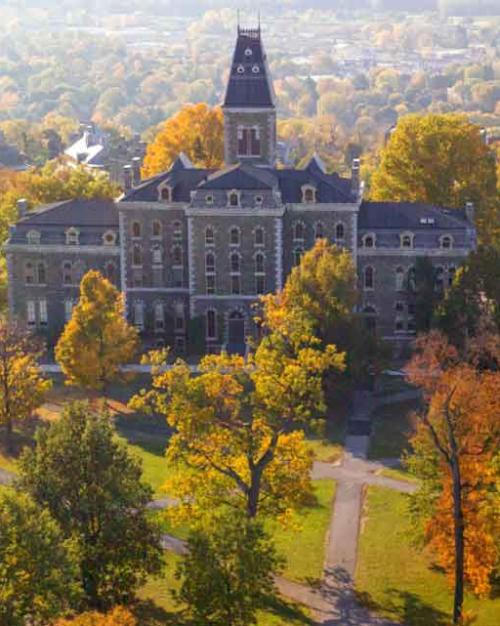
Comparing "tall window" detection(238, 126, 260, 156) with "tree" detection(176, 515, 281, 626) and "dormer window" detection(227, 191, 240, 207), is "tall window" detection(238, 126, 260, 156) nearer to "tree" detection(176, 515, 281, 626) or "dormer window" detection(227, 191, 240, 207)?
"dormer window" detection(227, 191, 240, 207)

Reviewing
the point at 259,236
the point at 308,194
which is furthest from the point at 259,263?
the point at 308,194

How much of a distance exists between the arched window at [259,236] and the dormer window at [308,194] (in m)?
3.62

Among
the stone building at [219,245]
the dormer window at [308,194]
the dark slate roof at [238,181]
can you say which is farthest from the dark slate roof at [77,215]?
the dormer window at [308,194]

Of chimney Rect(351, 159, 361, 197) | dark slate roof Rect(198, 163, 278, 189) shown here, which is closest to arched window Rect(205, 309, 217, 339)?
dark slate roof Rect(198, 163, 278, 189)

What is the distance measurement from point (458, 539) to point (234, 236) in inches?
1406

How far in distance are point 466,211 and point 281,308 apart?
873 inches

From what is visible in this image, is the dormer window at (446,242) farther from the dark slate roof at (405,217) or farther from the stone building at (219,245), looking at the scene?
the dark slate roof at (405,217)

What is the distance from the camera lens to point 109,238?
8212cm

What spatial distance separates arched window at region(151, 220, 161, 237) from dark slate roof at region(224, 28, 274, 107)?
33.2ft

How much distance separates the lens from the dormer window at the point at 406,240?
80.3m

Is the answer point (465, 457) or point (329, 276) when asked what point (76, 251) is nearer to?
point (329, 276)

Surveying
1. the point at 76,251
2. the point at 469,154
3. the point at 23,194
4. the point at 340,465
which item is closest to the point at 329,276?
the point at 340,465

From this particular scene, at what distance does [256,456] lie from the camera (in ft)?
172

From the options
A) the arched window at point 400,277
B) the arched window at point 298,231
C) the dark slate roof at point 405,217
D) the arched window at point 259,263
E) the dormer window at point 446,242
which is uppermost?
the dark slate roof at point 405,217
